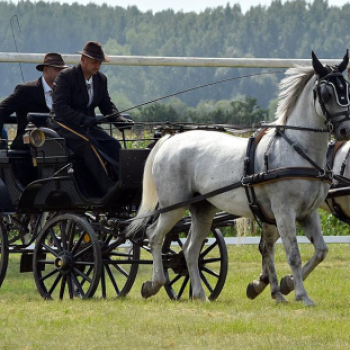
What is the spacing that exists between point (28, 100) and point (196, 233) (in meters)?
2.20

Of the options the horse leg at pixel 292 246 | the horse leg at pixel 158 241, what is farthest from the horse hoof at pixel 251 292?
the horse leg at pixel 292 246

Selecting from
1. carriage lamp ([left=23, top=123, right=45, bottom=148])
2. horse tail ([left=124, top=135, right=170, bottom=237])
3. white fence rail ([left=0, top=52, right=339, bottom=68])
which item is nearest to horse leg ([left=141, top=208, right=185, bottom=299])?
horse tail ([left=124, top=135, right=170, bottom=237])

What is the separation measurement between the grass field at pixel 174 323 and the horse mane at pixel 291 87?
1512 millimetres

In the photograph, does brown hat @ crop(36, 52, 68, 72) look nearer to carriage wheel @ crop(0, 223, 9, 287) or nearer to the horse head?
carriage wheel @ crop(0, 223, 9, 287)

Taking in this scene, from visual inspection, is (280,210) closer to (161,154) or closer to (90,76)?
(161,154)

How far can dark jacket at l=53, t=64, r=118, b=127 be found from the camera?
9625mm

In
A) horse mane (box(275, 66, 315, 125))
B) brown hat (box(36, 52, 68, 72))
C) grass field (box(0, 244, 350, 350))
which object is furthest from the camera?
brown hat (box(36, 52, 68, 72))

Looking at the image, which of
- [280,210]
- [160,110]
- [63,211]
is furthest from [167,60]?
Answer: [280,210]

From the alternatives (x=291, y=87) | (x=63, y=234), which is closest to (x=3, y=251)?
(x=63, y=234)

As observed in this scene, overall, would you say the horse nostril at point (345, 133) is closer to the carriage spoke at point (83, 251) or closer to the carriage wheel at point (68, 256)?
the carriage wheel at point (68, 256)

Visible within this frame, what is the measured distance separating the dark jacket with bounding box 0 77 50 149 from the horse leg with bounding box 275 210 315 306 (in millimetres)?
2959

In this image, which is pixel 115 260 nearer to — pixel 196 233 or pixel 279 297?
pixel 196 233

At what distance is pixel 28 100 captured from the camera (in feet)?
34.4

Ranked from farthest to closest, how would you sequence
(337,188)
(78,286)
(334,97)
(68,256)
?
(337,188) < (68,256) < (78,286) < (334,97)
